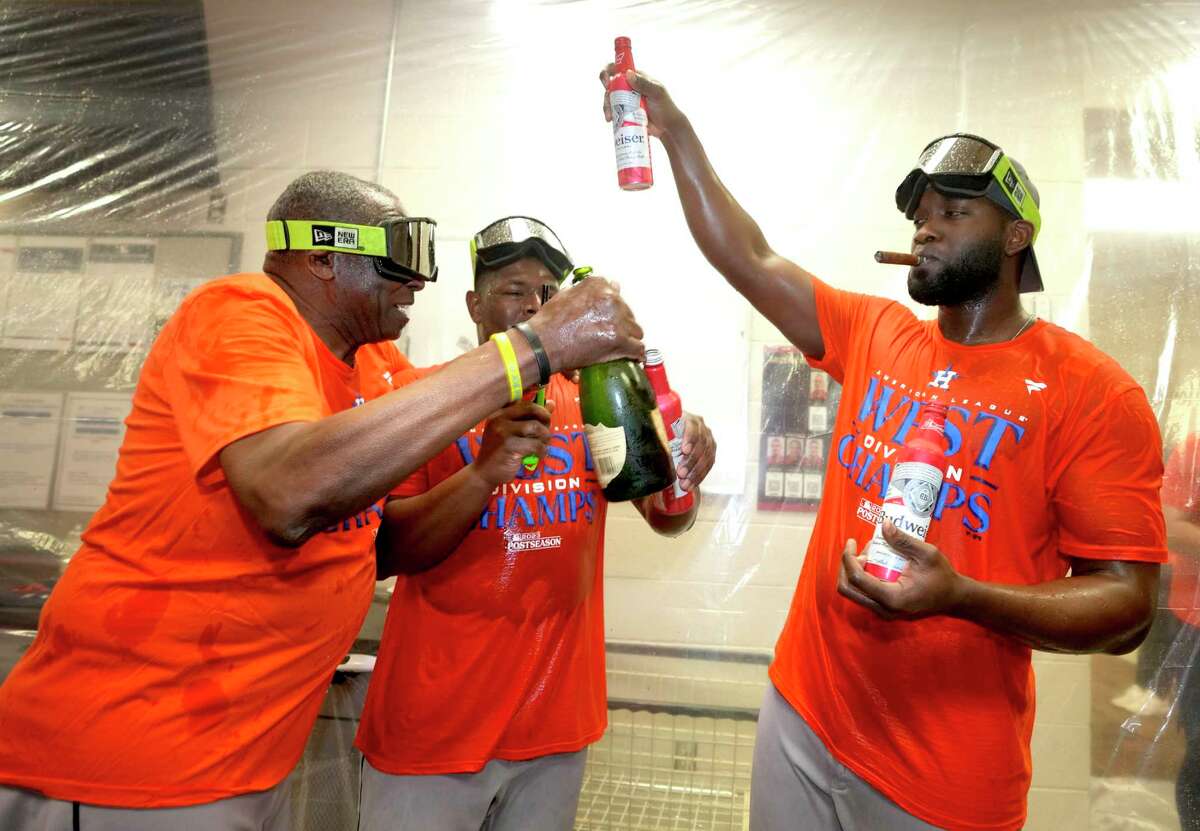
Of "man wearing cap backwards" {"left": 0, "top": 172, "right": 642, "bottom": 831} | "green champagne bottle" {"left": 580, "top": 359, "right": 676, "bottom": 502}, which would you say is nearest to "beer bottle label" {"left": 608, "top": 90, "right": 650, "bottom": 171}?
"green champagne bottle" {"left": 580, "top": 359, "right": 676, "bottom": 502}

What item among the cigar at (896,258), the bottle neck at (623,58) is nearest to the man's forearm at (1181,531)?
the cigar at (896,258)

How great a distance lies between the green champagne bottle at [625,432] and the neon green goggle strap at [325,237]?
0.48 meters

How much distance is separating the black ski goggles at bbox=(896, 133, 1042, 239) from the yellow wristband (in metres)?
1.17

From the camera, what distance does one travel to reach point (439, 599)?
1.78 meters

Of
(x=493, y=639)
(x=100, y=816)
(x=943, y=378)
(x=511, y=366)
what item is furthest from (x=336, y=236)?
(x=943, y=378)

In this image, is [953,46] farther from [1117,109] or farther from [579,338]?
[579,338]

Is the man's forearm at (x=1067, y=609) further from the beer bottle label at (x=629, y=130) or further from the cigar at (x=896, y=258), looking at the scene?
the beer bottle label at (x=629, y=130)

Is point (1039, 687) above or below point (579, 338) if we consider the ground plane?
below

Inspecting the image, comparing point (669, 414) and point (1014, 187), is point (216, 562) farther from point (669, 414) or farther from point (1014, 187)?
Answer: point (1014, 187)

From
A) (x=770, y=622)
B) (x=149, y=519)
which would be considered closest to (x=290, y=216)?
(x=149, y=519)

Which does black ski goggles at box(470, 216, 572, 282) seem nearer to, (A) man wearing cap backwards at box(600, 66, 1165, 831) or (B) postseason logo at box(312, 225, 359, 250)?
(A) man wearing cap backwards at box(600, 66, 1165, 831)

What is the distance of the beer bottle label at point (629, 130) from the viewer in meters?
1.71

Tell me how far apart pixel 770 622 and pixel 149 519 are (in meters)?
2.18

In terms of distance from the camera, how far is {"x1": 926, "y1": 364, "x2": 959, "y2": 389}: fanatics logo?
5.56ft
